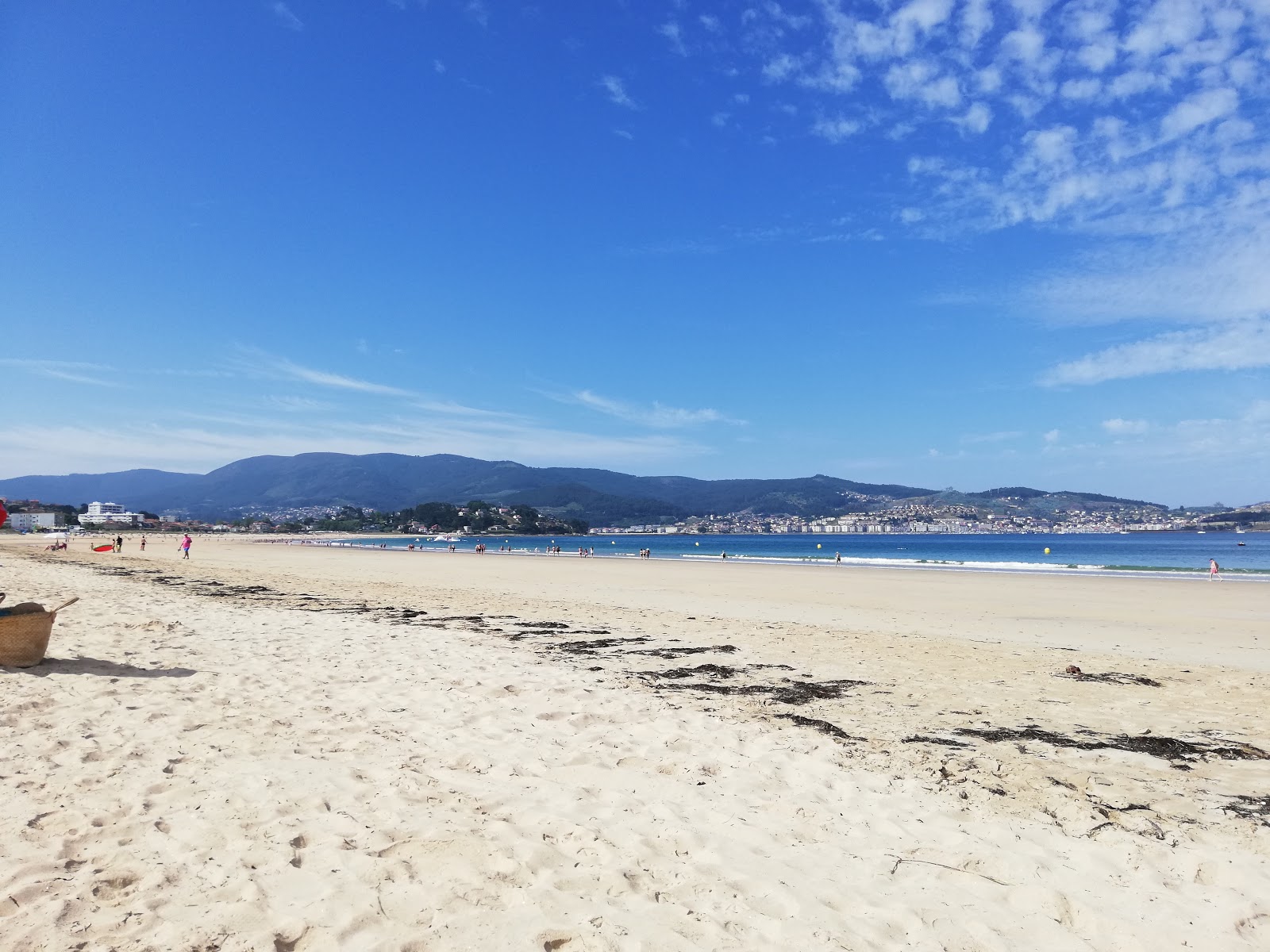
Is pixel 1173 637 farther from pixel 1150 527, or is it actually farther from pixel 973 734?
pixel 1150 527

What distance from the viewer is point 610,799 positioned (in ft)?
14.9

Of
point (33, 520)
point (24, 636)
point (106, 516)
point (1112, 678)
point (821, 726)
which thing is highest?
point (106, 516)

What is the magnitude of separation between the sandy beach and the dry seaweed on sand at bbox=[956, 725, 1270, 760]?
0.04 meters

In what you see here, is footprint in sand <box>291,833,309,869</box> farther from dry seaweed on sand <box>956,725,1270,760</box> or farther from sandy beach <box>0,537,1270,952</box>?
dry seaweed on sand <box>956,725,1270,760</box>

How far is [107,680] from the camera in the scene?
6715 mm

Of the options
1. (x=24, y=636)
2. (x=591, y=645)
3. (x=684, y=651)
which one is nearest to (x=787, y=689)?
(x=684, y=651)

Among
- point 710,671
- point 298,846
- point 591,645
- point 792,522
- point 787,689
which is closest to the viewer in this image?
point 298,846

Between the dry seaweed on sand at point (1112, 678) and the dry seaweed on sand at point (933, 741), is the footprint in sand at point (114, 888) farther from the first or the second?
the dry seaweed on sand at point (1112, 678)

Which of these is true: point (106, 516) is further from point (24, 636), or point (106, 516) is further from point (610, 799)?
point (610, 799)

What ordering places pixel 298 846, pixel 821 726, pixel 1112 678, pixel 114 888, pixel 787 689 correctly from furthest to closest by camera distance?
pixel 1112 678, pixel 787 689, pixel 821 726, pixel 298 846, pixel 114 888

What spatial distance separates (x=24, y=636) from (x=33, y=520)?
556 ft

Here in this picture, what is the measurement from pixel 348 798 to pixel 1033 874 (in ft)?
12.8

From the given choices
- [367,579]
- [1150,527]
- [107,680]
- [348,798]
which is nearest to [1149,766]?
[348,798]

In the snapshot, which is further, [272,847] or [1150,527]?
[1150,527]
